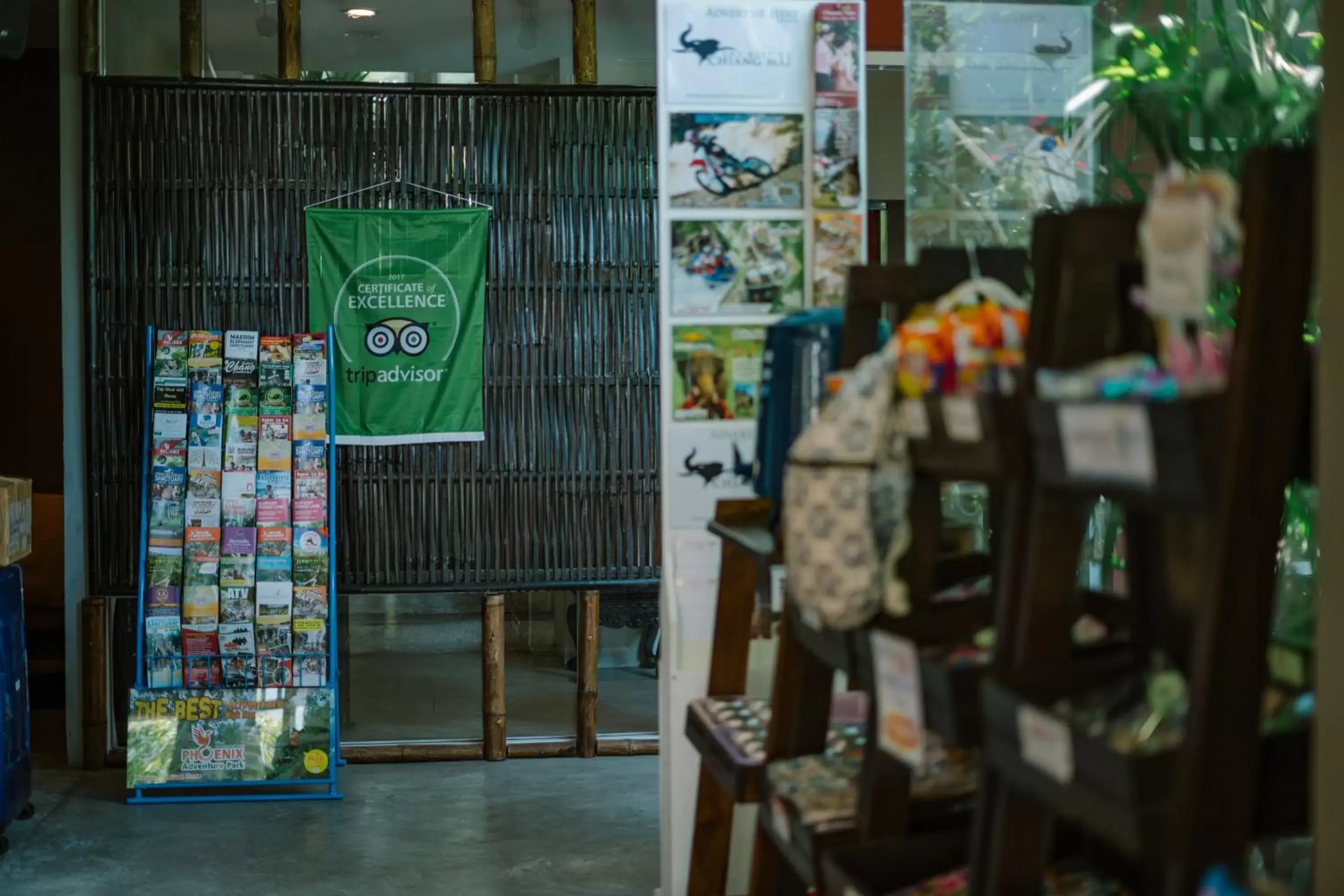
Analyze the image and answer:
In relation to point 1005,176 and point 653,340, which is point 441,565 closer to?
point 653,340

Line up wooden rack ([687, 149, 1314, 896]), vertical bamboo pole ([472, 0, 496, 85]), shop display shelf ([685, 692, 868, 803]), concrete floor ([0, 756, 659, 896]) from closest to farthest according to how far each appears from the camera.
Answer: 1. wooden rack ([687, 149, 1314, 896])
2. shop display shelf ([685, 692, 868, 803])
3. concrete floor ([0, 756, 659, 896])
4. vertical bamboo pole ([472, 0, 496, 85])

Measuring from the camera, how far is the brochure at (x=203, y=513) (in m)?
5.78

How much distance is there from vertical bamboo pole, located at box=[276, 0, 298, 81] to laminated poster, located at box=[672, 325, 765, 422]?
3.12 meters

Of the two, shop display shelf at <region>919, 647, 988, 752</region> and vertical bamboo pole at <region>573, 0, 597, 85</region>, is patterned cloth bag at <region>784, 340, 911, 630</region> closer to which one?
shop display shelf at <region>919, 647, 988, 752</region>

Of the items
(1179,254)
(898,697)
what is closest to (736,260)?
(898,697)

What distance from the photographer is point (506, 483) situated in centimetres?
629

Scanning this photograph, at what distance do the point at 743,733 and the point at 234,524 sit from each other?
3.53 m

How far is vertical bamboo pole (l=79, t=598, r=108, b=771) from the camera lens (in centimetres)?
607

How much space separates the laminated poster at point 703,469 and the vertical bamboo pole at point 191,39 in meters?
3.42

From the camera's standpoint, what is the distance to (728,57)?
3.77 m

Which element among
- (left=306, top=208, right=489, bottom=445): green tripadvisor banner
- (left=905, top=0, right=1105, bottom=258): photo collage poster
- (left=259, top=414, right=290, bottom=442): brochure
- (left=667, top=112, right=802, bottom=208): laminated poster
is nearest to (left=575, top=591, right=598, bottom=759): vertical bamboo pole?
(left=306, top=208, right=489, bottom=445): green tripadvisor banner

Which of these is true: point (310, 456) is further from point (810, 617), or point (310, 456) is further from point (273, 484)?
point (810, 617)

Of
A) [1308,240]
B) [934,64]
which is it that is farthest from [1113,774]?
[934,64]

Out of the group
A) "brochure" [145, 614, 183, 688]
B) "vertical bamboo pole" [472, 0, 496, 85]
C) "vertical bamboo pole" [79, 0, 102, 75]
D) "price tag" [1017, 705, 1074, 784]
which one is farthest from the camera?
"vertical bamboo pole" [472, 0, 496, 85]
